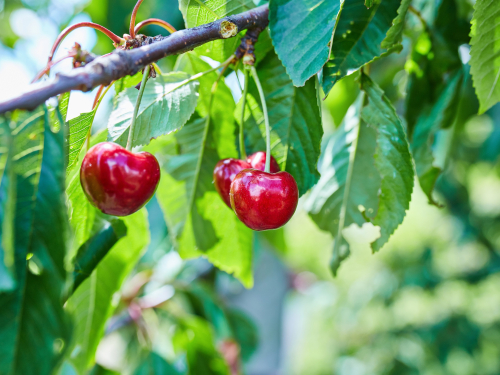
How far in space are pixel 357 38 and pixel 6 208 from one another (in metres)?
0.55

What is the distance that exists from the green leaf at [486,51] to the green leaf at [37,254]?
0.59 meters

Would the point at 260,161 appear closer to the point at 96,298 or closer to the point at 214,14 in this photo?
the point at 214,14

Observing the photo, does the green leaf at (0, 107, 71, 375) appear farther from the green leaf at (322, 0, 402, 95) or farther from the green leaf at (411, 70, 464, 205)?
the green leaf at (411, 70, 464, 205)

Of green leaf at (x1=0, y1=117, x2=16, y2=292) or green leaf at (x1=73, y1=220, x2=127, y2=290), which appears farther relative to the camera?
green leaf at (x1=73, y1=220, x2=127, y2=290)

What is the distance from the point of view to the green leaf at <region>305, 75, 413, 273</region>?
0.70 metres

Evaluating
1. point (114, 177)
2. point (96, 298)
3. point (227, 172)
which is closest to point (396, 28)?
point (227, 172)

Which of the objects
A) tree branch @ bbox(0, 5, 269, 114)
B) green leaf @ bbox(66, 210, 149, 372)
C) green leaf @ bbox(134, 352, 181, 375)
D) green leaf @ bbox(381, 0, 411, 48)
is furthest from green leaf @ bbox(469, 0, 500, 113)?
green leaf @ bbox(134, 352, 181, 375)

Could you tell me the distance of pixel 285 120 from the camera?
28.3 inches

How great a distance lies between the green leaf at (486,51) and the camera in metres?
0.58

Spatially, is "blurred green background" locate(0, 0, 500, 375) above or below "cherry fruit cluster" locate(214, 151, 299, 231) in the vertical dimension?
below

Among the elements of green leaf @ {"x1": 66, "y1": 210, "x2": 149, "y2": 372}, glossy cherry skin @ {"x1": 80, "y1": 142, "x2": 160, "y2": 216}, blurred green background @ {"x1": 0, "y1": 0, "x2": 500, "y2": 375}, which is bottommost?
blurred green background @ {"x1": 0, "y1": 0, "x2": 500, "y2": 375}

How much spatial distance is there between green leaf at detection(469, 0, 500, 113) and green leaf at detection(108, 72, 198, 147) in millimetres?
437

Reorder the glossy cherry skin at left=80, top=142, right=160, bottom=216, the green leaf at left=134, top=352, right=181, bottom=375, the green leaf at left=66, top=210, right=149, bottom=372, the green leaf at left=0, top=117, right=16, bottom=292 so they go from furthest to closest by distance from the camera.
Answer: the green leaf at left=134, top=352, right=181, bottom=375 < the green leaf at left=66, top=210, right=149, bottom=372 < the glossy cherry skin at left=80, top=142, right=160, bottom=216 < the green leaf at left=0, top=117, right=16, bottom=292

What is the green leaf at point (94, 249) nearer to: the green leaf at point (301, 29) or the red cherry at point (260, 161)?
the red cherry at point (260, 161)
